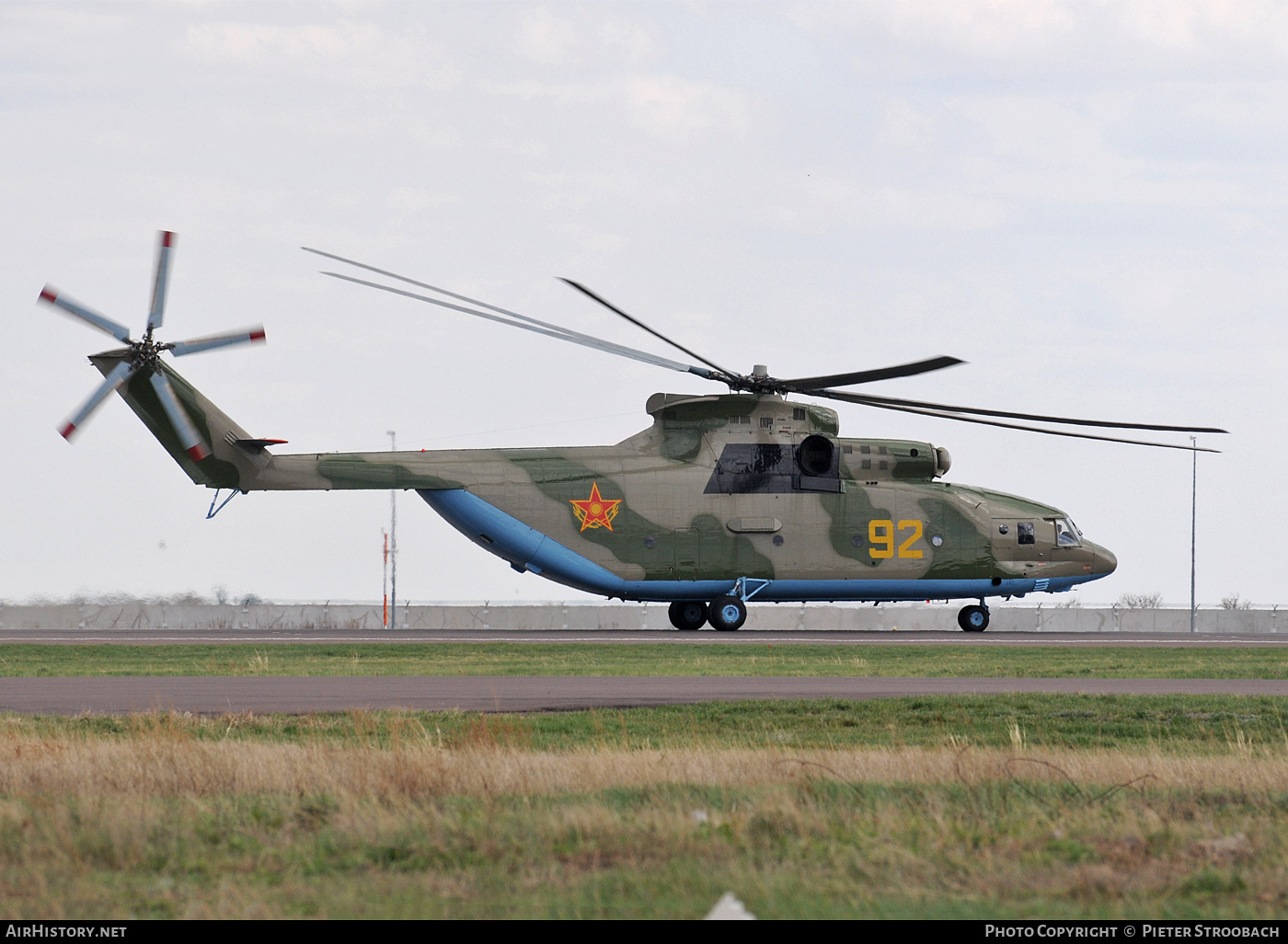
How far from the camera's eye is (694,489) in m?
42.1

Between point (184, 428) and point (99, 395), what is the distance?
Result: 255cm

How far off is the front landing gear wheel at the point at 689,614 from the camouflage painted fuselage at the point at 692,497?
1.50 metres

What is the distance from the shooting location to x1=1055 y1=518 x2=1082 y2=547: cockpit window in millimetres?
45688

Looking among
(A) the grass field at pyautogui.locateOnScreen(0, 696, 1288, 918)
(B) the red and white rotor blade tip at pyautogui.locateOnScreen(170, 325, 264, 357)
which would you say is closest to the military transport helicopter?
(B) the red and white rotor blade tip at pyautogui.locateOnScreen(170, 325, 264, 357)

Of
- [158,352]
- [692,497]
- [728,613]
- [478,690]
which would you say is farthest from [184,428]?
[478,690]

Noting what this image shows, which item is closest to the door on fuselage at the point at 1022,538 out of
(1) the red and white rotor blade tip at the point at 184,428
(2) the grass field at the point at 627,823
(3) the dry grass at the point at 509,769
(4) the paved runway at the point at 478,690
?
(4) the paved runway at the point at 478,690

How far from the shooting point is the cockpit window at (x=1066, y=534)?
150 feet

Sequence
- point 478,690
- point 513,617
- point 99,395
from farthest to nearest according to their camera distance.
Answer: point 513,617, point 99,395, point 478,690

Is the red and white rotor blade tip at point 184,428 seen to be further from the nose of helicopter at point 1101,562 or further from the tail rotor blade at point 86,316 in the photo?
the nose of helicopter at point 1101,562

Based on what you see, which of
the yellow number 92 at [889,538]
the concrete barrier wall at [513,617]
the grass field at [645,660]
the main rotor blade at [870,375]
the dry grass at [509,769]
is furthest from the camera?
the concrete barrier wall at [513,617]

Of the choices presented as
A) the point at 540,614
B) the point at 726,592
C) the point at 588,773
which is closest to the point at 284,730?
the point at 588,773

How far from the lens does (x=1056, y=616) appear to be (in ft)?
180

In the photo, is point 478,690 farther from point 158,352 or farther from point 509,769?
point 158,352

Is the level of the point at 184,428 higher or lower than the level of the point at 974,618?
higher
